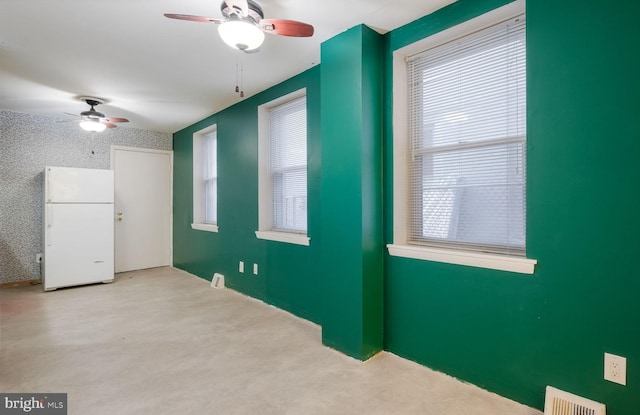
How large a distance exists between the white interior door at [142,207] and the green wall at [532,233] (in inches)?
154

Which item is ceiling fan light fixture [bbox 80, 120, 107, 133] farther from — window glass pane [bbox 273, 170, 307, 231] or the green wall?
the green wall

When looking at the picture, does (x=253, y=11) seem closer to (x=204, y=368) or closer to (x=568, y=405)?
(x=204, y=368)

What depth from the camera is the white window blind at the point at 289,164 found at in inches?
135

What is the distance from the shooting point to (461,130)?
221 centimetres

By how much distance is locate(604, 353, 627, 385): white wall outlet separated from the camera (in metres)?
1.55

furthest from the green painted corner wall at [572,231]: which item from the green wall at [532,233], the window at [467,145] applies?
the window at [467,145]

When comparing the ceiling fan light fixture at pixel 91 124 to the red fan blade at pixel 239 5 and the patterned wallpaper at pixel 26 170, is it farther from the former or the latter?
the red fan blade at pixel 239 5

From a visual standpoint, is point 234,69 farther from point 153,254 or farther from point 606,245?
point 153,254

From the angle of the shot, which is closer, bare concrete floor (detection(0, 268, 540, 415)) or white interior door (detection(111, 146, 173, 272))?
bare concrete floor (detection(0, 268, 540, 415))

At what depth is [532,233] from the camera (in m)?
Result: 1.82

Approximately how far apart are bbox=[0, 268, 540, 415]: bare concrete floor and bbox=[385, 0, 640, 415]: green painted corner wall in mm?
325

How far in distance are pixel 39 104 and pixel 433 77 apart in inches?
191

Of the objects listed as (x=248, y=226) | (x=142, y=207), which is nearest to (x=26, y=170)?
(x=142, y=207)

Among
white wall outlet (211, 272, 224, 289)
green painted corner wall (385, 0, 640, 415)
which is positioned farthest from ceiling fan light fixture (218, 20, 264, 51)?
white wall outlet (211, 272, 224, 289)
